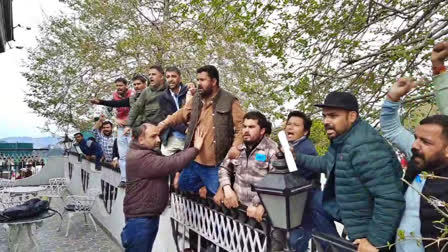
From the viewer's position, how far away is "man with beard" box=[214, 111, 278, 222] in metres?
3.18

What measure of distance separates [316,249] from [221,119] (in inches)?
71.9

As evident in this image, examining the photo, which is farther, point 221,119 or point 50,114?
point 50,114

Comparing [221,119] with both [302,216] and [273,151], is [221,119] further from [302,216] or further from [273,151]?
[302,216]

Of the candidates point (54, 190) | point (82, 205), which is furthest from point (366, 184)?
point (54, 190)

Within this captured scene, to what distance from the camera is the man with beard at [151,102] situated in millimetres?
5402

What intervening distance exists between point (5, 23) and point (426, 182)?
1303 centimetres

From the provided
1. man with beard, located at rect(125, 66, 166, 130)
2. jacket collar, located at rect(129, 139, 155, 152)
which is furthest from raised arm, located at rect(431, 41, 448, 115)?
man with beard, located at rect(125, 66, 166, 130)

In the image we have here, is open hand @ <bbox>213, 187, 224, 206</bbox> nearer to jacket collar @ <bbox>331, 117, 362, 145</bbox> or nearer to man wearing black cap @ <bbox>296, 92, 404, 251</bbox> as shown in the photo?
man wearing black cap @ <bbox>296, 92, 404, 251</bbox>

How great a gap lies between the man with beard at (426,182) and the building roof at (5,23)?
11.0 meters

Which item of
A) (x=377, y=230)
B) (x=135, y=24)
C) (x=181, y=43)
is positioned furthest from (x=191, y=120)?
(x=135, y=24)

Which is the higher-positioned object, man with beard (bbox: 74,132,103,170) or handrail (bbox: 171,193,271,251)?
man with beard (bbox: 74,132,103,170)

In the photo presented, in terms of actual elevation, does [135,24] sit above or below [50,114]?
above

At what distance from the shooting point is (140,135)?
3.86 m

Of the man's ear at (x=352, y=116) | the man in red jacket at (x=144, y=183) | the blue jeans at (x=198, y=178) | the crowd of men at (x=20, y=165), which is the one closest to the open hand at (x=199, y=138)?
the man in red jacket at (x=144, y=183)
